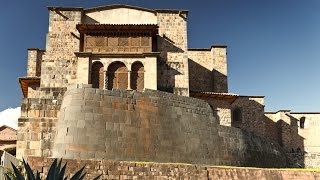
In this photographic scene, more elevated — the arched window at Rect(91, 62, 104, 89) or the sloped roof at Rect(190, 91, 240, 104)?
the arched window at Rect(91, 62, 104, 89)

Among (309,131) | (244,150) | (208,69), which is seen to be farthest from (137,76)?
(309,131)

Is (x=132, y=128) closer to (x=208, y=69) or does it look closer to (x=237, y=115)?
(x=208, y=69)

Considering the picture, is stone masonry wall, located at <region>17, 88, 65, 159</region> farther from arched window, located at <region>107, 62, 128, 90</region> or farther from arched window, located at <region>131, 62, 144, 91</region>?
arched window, located at <region>131, 62, 144, 91</region>

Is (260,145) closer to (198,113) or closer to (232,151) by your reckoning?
(232,151)

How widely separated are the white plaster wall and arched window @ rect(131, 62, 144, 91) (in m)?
4.49

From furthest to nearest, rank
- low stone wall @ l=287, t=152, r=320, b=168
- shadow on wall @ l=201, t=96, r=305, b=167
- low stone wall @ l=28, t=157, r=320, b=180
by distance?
1. low stone wall @ l=287, t=152, r=320, b=168
2. shadow on wall @ l=201, t=96, r=305, b=167
3. low stone wall @ l=28, t=157, r=320, b=180

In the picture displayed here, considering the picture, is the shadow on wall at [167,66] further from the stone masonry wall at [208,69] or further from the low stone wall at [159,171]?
the low stone wall at [159,171]

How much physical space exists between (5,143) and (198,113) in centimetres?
2623

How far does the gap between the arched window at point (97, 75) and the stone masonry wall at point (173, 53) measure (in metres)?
4.04

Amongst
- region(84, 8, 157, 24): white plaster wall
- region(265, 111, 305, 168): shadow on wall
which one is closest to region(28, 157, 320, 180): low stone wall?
region(84, 8, 157, 24): white plaster wall

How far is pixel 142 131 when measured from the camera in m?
19.8

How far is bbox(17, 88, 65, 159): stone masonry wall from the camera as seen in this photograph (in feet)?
64.5

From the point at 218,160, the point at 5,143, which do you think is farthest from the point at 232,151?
the point at 5,143

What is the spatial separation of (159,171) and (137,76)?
13.9 metres
